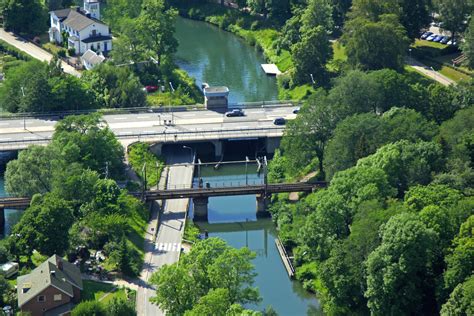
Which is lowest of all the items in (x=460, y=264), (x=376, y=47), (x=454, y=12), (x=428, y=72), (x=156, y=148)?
(x=156, y=148)

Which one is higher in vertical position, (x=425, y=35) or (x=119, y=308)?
(x=425, y=35)

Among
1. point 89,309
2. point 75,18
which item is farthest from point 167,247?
point 75,18

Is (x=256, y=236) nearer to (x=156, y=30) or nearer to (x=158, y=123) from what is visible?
(x=158, y=123)

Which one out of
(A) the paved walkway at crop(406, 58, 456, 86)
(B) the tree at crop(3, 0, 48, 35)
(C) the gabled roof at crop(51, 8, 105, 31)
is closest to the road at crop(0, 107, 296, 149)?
(A) the paved walkway at crop(406, 58, 456, 86)

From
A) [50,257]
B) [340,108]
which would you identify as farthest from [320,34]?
[50,257]

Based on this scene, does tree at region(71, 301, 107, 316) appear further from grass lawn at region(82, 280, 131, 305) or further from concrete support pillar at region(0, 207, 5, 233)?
concrete support pillar at region(0, 207, 5, 233)

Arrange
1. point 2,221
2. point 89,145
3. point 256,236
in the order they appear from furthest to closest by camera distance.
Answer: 1. point 89,145
2. point 256,236
3. point 2,221

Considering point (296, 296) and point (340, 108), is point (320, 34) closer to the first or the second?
point (340, 108)
